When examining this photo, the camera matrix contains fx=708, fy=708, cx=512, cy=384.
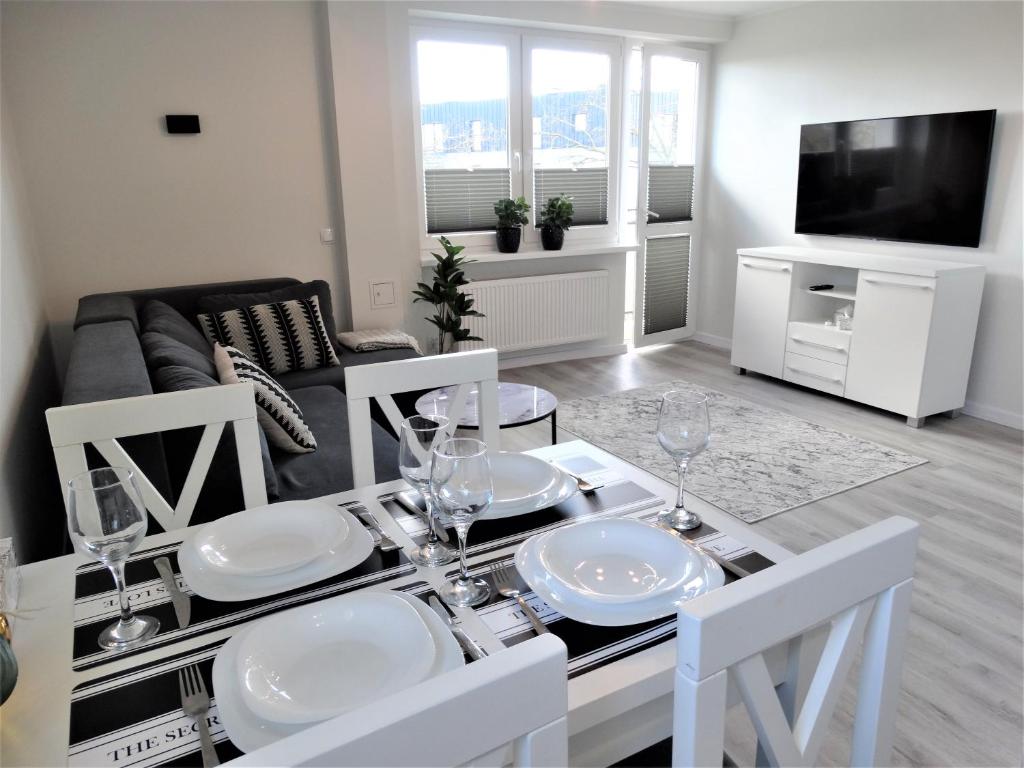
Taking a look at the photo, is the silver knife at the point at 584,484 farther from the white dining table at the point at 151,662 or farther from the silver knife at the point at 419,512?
the white dining table at the point at 151,662

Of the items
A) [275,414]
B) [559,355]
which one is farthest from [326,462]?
[559,355]

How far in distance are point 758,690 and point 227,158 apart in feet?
13.5

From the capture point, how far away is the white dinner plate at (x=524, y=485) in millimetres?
1270

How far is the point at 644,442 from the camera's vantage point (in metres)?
3.75

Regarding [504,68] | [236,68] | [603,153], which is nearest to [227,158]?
[236,68]

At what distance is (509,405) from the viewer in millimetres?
3037

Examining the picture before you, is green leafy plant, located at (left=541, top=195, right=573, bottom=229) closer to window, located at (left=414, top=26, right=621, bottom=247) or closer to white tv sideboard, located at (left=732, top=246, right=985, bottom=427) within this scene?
window, located at (left=414, top=26, right=621, bottom=247)

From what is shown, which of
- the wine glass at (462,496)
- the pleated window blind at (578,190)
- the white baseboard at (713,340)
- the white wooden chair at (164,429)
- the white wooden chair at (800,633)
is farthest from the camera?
the white baseboard at (713,340)

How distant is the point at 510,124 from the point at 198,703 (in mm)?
4595

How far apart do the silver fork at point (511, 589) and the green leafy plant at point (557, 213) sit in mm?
4168

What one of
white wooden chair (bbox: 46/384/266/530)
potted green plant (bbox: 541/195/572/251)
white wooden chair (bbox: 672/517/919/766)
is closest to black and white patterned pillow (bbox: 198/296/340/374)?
potted green plant (bbox: 541/195/572/251)

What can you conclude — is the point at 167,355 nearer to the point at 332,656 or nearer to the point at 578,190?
the point at 332,656

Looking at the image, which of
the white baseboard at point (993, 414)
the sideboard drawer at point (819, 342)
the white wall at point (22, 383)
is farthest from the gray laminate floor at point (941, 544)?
the white wall at point (22, 383)

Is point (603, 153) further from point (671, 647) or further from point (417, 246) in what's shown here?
point (671, 647)
